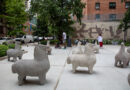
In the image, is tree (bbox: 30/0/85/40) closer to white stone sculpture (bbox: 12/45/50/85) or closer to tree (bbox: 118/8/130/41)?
tree (bbox: 118/8/130/41)

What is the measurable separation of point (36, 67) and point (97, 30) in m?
25.5

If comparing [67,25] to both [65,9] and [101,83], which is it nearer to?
[65,9]

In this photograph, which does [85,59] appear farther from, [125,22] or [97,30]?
[97,30]

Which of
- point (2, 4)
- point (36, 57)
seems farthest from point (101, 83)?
point (2, 4)

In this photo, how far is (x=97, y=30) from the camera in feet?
96.3

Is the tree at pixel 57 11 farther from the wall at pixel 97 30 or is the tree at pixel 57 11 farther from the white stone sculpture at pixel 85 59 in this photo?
the white stone sculpture at pixel 85 59

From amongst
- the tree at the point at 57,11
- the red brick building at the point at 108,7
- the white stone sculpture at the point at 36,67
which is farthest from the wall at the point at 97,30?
the white stone sculpture at the point at 36,67

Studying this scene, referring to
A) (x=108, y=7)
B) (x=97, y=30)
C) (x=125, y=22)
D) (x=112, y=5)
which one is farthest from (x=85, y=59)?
(x=112, y=5)

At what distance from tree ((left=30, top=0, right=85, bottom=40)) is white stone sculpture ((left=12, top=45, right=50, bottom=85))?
663 inches

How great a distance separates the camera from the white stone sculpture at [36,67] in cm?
500

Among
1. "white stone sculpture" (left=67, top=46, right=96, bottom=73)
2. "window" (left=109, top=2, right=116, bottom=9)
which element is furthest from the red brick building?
"white stone sculpture" (left=67, top=46, right=96, bottom=73)

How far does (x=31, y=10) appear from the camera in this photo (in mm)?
23781

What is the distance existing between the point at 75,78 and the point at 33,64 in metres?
1.76

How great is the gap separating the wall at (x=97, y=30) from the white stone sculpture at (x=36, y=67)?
24.3m
